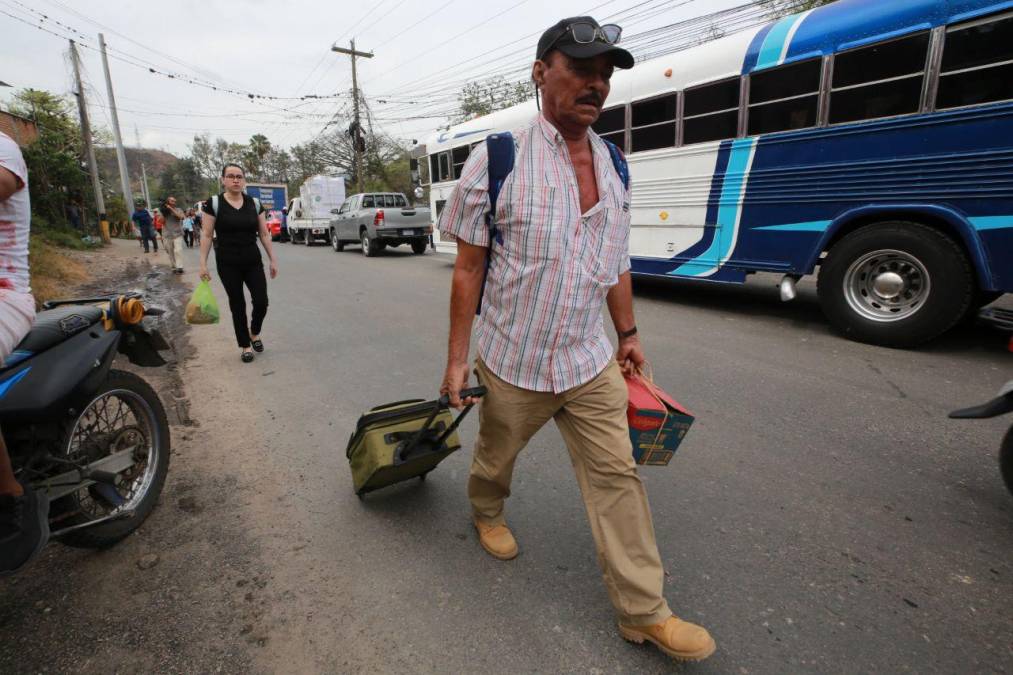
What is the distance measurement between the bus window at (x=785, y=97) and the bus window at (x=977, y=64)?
3.58 ft

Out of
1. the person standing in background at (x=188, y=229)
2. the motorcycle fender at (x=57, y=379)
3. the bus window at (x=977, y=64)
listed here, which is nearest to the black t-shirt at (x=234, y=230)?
the motorcycle fender at (x=57, y=379)

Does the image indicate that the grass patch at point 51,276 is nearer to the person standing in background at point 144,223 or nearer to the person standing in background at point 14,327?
the person standing in background at point 144,223

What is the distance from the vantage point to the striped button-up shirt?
178 cm

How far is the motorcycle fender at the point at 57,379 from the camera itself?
197 cm

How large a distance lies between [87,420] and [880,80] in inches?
267

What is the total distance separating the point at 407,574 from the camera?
87.0 inches

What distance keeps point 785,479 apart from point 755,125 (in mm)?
4848

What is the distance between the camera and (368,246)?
1583 cm

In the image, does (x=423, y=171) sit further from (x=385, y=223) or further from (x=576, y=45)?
(x=576, y=45)

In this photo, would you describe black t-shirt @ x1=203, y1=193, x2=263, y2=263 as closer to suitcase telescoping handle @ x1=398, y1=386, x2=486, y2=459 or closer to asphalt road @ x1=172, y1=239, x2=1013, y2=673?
asphalt road @ x1=172, y1=239, x2=1013, y2=673

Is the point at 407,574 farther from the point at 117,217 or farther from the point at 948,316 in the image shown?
the point at 117,217

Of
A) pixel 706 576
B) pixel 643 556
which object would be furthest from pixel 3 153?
pixel 706 576

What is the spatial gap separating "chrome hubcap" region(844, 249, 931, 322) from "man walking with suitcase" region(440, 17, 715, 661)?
458 cm

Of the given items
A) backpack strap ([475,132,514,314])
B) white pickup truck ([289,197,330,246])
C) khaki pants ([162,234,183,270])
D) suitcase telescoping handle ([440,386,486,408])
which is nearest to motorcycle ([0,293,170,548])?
suitcase telescoping handle ([440,386,486,408])
